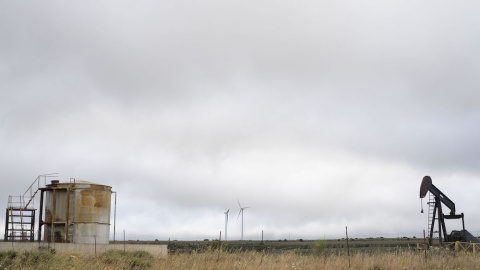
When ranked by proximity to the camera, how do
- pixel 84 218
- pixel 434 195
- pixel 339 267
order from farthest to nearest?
1. pixel 434 195
2. pixel 84 218
3. pixel 339 267

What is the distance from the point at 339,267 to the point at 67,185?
2368cm

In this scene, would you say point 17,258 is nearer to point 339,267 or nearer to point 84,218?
point 339,267

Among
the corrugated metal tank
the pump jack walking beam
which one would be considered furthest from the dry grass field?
the pump jack walking beam

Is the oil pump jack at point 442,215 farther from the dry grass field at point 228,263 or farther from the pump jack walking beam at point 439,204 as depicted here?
the dry grass field at point 228,263

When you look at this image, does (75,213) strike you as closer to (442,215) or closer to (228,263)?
(228,263)

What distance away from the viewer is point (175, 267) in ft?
57.3

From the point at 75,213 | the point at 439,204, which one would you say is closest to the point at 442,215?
the point at 439,204

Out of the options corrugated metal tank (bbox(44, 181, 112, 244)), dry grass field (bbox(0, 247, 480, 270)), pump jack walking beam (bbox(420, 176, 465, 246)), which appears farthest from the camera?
pump jack walking beam (bbox(420, 176, 465, 246))

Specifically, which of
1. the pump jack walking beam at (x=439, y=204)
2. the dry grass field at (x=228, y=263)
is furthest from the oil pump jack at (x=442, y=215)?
the dry grass field at (x=228, y=263)

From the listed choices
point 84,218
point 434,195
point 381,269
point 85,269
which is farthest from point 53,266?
point 434,195

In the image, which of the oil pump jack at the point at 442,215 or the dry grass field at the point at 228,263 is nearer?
the dry grass field at the point at 228,263

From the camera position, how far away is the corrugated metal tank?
3619 cm

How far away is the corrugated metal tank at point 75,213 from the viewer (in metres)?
36.2

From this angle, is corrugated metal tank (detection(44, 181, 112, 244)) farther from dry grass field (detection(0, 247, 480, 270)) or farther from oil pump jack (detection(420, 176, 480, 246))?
oil pump jack (detection(420, 176, 480, 246))
